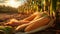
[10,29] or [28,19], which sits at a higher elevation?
[28,19]

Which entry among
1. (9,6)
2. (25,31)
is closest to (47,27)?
(25,31)

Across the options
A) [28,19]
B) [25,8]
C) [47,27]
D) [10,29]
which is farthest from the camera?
[25,8]

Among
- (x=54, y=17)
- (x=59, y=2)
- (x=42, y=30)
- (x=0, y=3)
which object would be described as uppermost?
(x=0, y=3)

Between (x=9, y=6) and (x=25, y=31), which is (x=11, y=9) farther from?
(x=25, y=31)

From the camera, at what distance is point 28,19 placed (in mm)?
1663

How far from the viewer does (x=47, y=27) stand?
1518 millimetres

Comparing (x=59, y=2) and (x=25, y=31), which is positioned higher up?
(x=59, y=2)

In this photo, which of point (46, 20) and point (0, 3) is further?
point (0, 3)

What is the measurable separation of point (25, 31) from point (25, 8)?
14.5 inches

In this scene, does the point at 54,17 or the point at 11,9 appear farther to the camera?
the point at 11,9

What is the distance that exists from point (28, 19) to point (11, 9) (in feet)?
0.70

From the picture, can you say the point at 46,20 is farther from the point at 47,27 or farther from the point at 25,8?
the point at 25,8

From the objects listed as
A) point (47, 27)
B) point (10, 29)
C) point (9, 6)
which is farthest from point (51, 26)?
point (9, 6)

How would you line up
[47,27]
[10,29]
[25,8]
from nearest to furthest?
[10,29]
[47,27]
[25,8]
